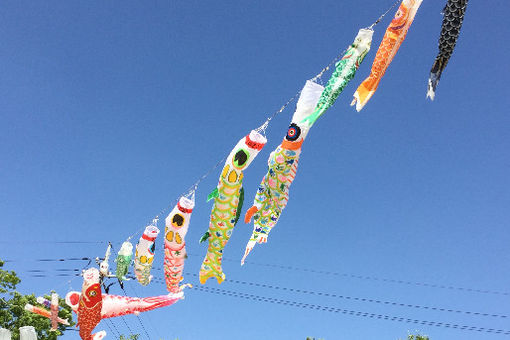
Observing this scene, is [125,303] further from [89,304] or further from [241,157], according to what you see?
[241,157]

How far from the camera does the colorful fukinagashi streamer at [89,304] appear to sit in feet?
24.2

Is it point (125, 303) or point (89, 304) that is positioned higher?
point (125, 303)

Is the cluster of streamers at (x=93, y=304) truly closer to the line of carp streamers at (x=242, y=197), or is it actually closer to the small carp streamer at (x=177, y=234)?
the line of carp streamers at (x=242, y=197)

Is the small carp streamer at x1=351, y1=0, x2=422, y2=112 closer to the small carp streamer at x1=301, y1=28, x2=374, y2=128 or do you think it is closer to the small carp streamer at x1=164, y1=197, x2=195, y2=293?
the small carp streamer at x1=301, y1=28, x2=374, y2=128

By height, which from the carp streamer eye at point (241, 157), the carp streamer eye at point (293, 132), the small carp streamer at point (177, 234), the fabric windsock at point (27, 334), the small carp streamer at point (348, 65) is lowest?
the fabric windsock at point (27, 334)

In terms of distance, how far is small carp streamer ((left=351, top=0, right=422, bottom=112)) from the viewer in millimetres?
4980

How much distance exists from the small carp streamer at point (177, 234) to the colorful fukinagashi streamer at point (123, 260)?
1.02m

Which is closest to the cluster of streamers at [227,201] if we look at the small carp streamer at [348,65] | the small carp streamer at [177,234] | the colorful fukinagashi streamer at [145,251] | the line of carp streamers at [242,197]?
the line of carp streamers at [242,197]

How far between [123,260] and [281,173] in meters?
3.50

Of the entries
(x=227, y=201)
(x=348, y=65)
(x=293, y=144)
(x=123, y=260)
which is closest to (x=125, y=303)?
(x=123, y=260)

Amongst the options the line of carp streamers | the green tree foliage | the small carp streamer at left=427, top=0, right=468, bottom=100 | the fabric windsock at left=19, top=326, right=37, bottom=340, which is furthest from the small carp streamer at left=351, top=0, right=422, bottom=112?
the green tree foliage

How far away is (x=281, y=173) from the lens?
652cm

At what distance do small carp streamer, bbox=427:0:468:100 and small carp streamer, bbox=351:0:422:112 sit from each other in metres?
0.56

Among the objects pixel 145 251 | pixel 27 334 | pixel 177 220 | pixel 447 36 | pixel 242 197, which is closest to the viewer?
pixel 27 334
